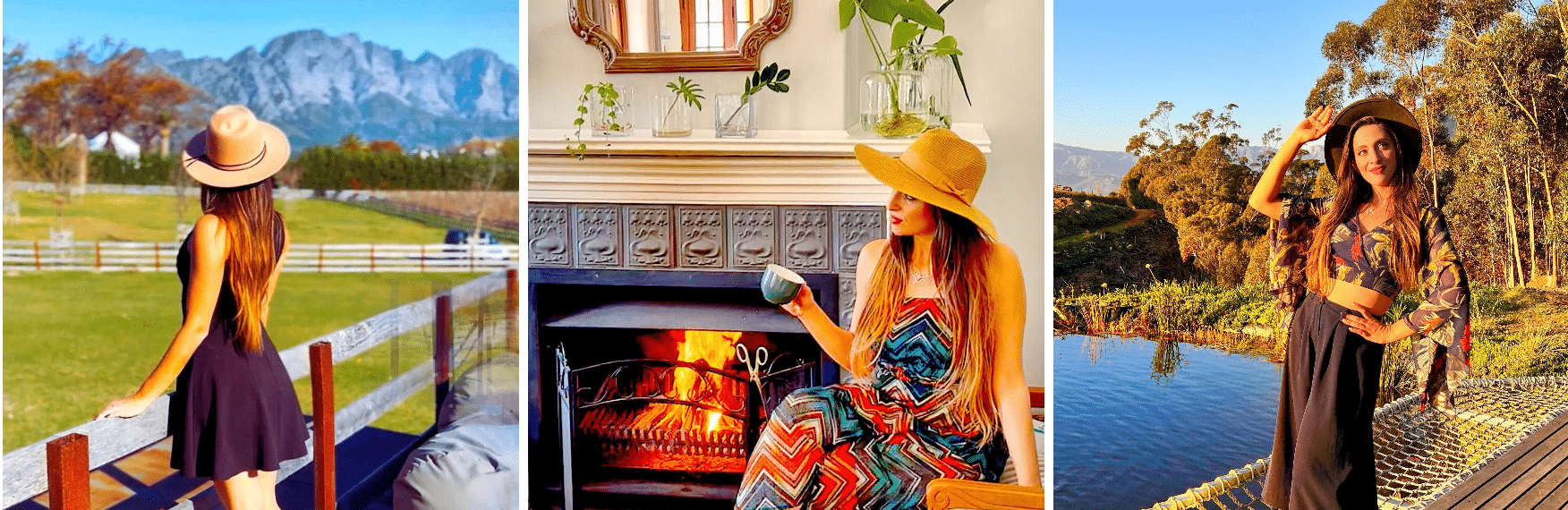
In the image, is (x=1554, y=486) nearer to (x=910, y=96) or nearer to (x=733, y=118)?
(x=910, y=96)

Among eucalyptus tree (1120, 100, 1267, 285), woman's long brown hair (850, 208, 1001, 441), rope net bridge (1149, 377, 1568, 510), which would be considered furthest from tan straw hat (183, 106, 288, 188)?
rope net bridge (1149, 377, 1568, 510)

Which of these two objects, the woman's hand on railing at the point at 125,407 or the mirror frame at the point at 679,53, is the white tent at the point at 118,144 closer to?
the woman's hand on railing at the point at 125,407

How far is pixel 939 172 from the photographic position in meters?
2.01

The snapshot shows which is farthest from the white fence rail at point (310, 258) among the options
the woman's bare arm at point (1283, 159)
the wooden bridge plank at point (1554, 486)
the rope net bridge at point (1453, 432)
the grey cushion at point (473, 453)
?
the wooden bridge plank at point (1554, 486)

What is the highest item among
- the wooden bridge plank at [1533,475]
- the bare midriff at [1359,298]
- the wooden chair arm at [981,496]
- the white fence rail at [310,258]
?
the white fence rail at [310,258]

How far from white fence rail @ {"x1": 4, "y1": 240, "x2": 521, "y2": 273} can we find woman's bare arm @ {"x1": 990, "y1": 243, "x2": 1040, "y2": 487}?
1205mm

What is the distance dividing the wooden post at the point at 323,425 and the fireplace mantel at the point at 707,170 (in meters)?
0.64

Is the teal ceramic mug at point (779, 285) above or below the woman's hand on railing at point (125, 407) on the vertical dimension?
above

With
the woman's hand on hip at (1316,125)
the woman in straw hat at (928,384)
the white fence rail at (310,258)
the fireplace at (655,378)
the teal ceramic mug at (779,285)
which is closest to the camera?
the white fence rail at (310,258)

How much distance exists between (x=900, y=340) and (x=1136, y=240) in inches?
24.9

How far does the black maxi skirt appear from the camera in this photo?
1.89 meters

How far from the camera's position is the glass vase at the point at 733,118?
2.21 m

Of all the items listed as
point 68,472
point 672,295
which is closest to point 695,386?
point 672,295

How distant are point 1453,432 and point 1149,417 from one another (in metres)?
0.62
